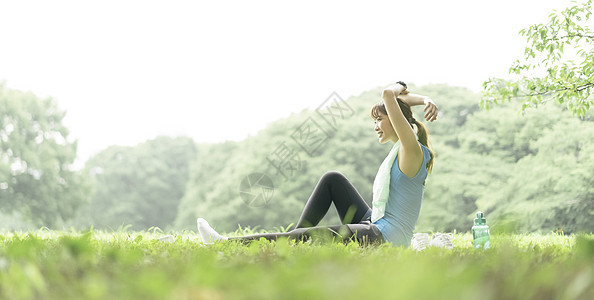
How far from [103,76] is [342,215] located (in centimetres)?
2546

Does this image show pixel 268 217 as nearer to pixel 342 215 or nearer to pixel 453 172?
pixel 453 172

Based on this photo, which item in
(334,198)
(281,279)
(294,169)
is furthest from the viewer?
(294,169)

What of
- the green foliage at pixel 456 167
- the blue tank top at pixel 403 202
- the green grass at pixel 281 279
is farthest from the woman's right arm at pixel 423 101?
the green foliage at pixel 456 167

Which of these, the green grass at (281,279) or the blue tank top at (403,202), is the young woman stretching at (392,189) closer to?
the blue tank top at (403,202)

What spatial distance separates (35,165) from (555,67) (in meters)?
20.2

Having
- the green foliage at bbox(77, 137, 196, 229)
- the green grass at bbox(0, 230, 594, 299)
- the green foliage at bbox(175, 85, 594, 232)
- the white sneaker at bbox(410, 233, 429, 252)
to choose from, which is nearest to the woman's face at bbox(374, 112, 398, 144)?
the white sneaker at bbox(410, 233, 429, 252)

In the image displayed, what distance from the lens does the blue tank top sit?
2967mm

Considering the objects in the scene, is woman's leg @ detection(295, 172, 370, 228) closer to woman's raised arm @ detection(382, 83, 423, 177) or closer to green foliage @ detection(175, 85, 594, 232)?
woman's raised arm @ detection(382, 83, 423, 177)

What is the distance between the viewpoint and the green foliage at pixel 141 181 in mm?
24766

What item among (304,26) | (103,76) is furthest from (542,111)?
(103,76)

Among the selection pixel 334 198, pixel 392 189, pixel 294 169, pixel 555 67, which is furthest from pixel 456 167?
pixel 392 189

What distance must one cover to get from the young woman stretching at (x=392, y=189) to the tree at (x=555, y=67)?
7.72 feet

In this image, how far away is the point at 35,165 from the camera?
66.3 ft

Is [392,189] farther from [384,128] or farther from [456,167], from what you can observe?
[456,167]
